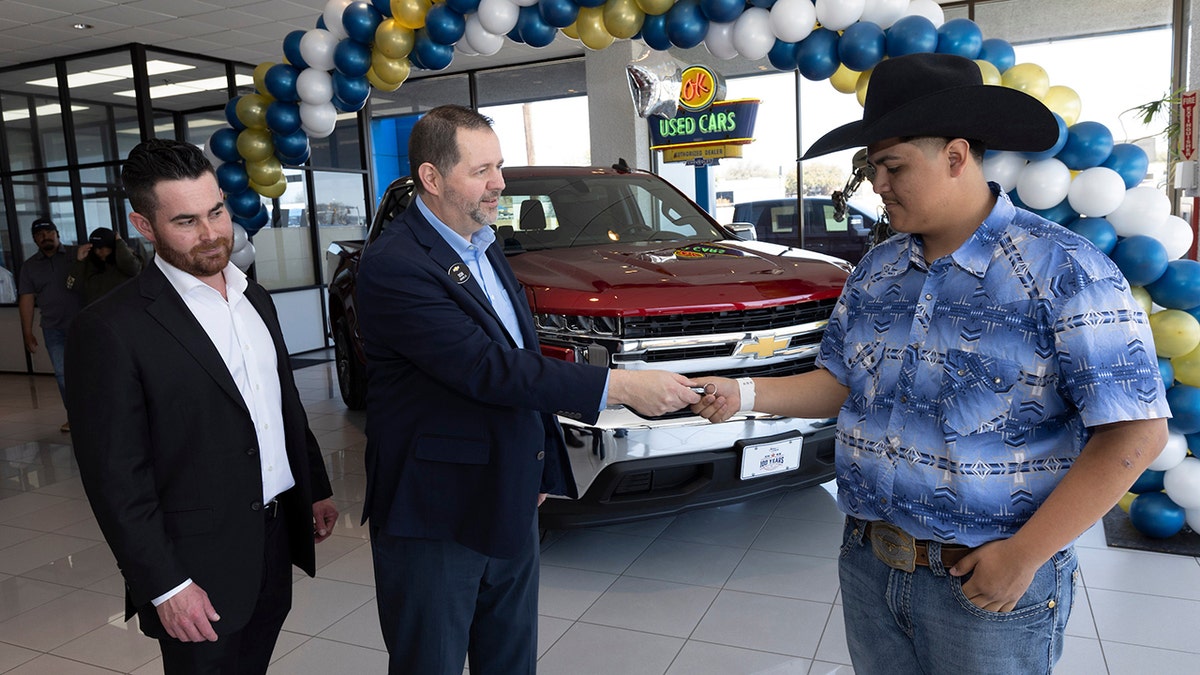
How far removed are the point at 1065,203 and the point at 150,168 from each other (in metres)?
3.62

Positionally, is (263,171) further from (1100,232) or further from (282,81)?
(1100,232)

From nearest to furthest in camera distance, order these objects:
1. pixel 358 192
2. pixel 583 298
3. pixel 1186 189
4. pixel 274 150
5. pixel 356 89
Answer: pixel 583 298, pixel 1186 189, pixel 356 89, pixel 274 150, pixel 358 192

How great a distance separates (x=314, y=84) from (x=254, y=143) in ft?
2.54

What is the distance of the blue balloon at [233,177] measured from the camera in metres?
5.98

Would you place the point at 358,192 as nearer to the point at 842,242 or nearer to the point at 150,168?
the point at 842,242

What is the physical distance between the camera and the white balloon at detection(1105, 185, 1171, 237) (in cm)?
354

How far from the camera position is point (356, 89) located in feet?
17.7

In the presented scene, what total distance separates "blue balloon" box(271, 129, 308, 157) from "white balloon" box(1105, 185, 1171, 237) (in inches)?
195

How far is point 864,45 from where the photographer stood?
4016 mm

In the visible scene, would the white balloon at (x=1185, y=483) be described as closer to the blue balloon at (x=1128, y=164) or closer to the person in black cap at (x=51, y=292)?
the blue balloon at (x=1128, y=164)

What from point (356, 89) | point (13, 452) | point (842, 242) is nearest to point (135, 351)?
point (356, 89)

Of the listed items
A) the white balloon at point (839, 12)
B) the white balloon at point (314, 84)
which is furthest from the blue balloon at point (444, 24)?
the white balloon at point (839, 12)

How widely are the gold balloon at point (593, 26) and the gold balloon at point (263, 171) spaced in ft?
8.48

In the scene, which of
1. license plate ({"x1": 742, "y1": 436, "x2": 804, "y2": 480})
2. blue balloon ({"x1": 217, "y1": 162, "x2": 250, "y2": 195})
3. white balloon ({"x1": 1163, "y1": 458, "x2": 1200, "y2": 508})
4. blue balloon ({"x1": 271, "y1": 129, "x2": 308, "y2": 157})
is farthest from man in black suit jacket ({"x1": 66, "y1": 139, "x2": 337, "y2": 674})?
blue balloon ({"x1": 217, "y1": 162, "x2": 250, "y2": 195})
